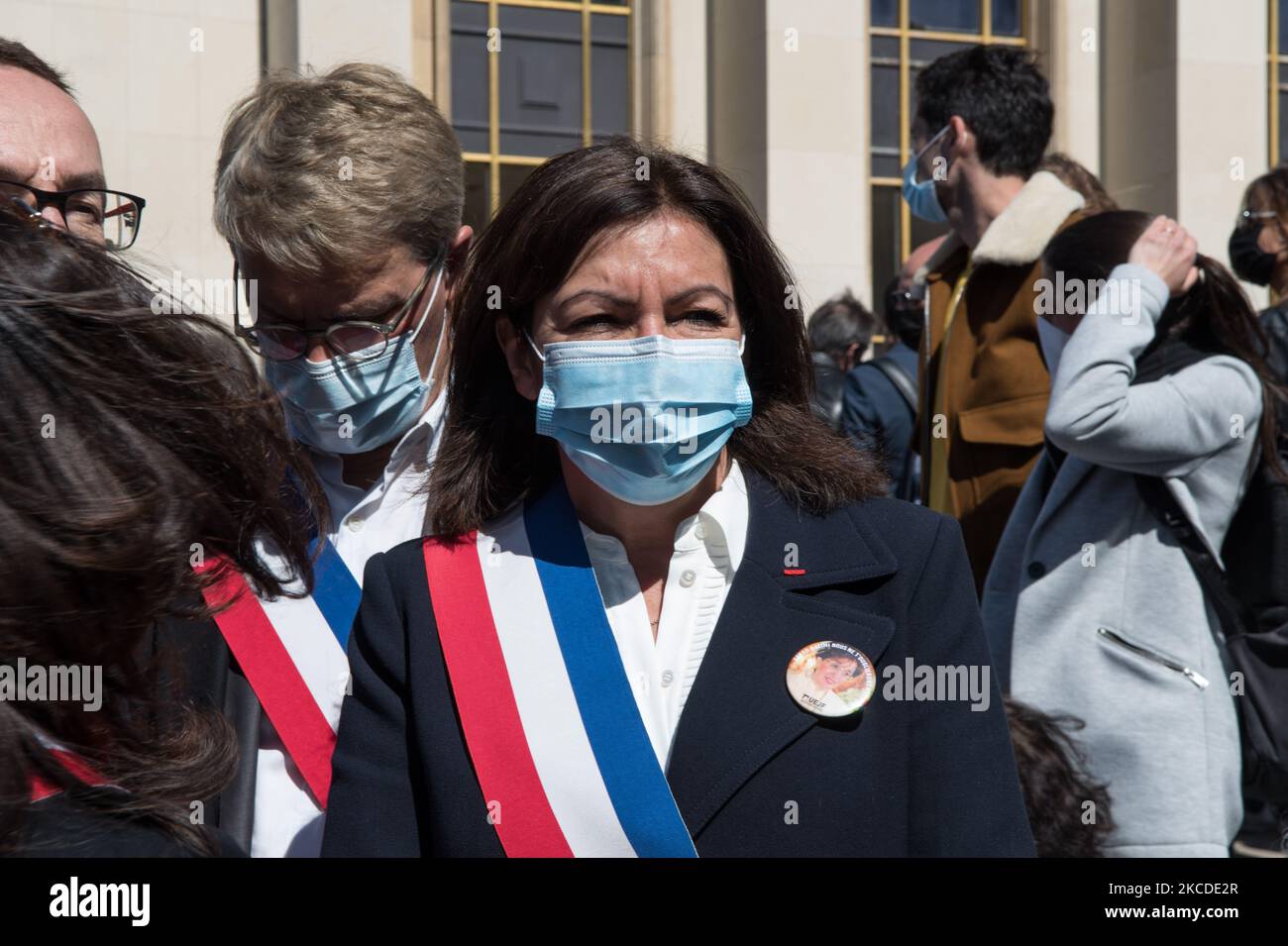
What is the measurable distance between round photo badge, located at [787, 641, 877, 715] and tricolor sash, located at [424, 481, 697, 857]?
0.23 metres

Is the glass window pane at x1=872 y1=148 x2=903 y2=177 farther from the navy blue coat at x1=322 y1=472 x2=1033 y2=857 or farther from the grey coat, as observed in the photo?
the navy blue coat at x1=322 y1=472 x2=1033 y2=857

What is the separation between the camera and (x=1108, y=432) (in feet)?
10.6

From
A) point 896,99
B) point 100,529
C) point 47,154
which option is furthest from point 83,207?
point 896,99

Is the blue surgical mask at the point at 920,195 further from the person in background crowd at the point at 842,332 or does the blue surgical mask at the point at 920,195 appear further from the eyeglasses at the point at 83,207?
the eyeglasses at the point at 83,207

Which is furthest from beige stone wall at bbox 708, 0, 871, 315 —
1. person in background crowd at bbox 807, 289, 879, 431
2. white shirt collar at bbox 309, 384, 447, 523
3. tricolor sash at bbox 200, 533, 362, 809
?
tricolor sash at bbox 200, 533, 362, 809

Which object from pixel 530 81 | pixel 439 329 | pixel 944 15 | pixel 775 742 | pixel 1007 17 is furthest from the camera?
pixel 1007 17

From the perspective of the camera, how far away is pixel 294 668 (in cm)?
225

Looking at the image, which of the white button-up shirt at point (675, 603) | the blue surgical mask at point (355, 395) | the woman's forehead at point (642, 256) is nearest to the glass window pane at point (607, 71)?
the blue surgical mask at point (355, 395)

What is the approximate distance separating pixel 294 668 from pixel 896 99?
386 inches

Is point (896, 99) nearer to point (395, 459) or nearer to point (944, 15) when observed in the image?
point (944, 15)

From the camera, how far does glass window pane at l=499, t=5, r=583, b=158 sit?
34.7 ft

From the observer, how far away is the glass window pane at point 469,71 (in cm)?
1041

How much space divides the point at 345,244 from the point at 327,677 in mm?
781
